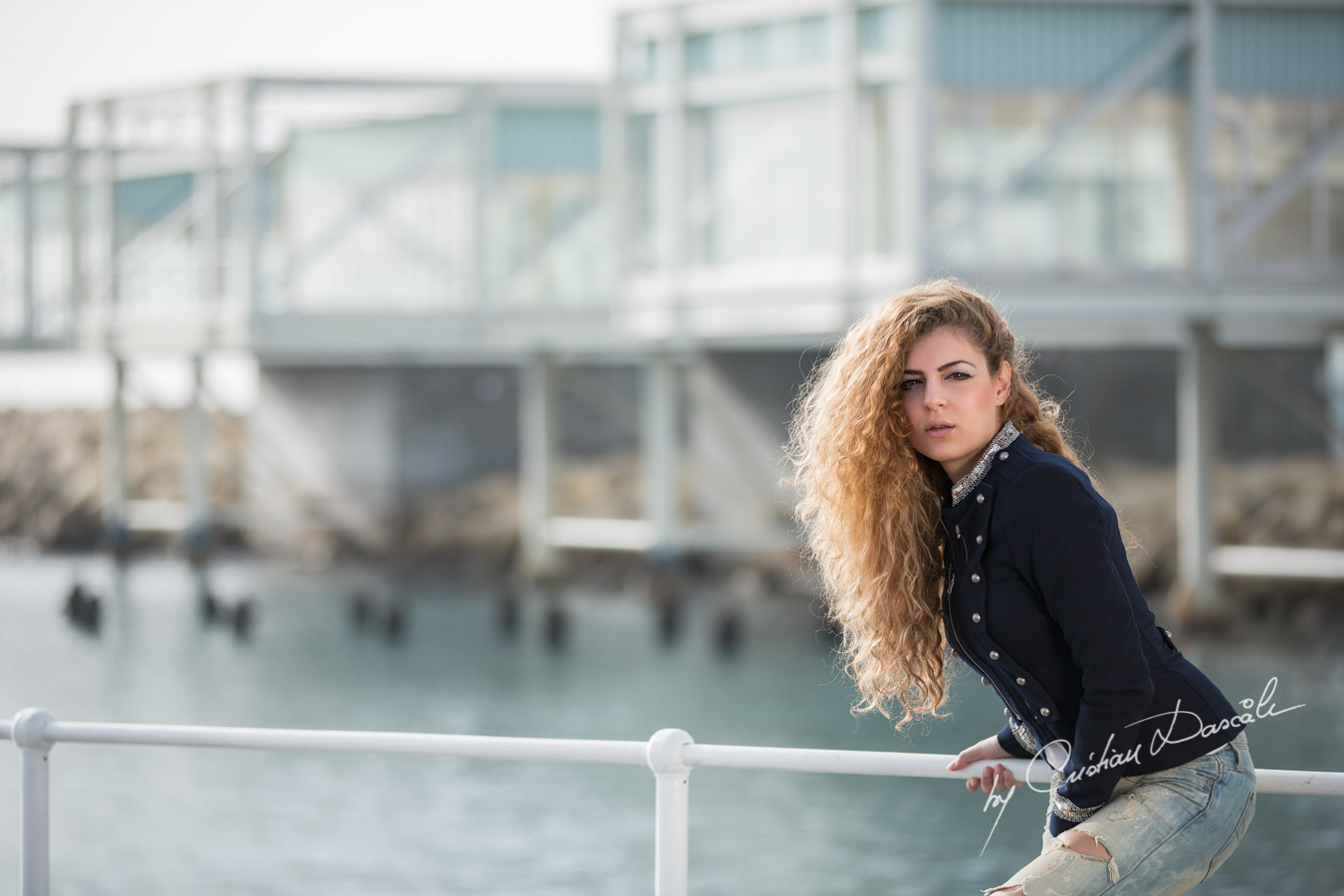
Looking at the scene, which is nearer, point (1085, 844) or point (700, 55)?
point (1085, 844)

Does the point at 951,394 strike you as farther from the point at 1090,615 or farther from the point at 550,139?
the point at 550,139

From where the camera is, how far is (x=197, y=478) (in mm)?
32469

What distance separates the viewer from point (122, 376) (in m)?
33.3

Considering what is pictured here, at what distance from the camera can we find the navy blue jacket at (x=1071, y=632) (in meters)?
2.89

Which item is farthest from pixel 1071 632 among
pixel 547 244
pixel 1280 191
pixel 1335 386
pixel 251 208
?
pixel 1335 386

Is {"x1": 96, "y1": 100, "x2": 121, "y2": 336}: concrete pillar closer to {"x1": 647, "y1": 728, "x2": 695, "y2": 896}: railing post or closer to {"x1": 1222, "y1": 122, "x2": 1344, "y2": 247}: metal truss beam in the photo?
{"x1": 1222, "y1": 122, "x2": 1344, "y2": 247}: metal truss beam

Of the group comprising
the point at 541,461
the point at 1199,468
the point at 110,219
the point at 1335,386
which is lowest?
the point at 1199,468

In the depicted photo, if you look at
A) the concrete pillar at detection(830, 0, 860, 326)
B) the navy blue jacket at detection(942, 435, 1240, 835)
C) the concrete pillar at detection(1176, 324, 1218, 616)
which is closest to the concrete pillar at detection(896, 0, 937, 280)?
the concrete pillar at detection(830, 0, 860, 326)

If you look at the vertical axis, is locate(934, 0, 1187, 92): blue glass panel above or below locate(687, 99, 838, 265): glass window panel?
above

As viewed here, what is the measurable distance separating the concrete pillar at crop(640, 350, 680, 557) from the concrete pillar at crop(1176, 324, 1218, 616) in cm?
777

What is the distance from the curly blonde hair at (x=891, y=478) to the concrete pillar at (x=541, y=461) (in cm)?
2488

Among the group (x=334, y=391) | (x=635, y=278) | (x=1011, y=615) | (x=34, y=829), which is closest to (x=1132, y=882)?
(x=1011, y=615)

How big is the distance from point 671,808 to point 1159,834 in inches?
45.8

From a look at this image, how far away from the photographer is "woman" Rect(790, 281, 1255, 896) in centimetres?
291
